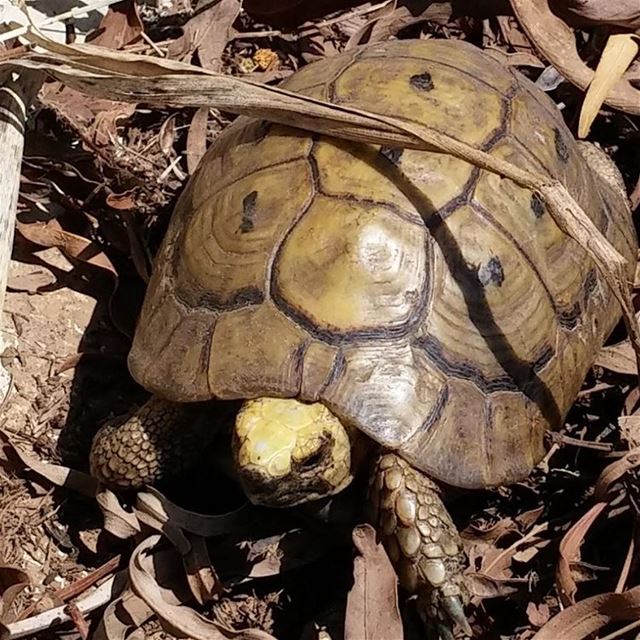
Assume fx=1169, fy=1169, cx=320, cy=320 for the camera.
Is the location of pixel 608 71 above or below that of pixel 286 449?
above

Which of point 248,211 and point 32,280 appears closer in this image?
point 248,211

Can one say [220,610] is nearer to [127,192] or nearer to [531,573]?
[531,573]

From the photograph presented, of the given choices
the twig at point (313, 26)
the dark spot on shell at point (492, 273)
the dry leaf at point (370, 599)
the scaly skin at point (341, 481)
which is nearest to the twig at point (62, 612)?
the scaly skin at point (341, 481)

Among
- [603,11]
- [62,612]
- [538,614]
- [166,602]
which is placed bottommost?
[62,612]

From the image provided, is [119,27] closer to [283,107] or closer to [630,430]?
[283,107]

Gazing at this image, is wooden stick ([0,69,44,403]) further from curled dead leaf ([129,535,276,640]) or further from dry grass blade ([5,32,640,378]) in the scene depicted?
curled dead leaf ([129,535,276,640])

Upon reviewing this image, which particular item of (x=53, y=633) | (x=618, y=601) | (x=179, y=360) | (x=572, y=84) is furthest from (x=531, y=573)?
(x=572, y=84)

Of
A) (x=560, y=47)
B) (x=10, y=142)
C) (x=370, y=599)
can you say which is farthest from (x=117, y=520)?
(x=560, y=47)
